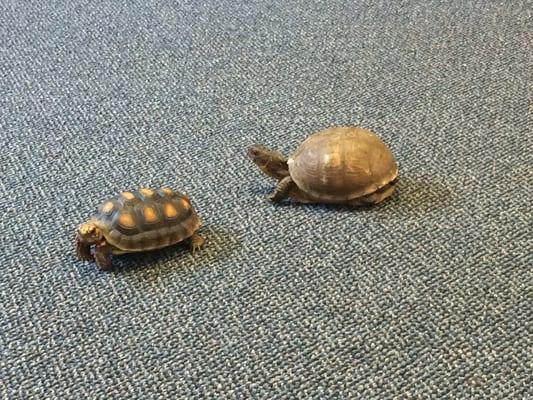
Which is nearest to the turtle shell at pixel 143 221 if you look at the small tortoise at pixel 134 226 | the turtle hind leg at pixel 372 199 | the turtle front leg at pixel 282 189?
the small tortoise at pixel 134 226

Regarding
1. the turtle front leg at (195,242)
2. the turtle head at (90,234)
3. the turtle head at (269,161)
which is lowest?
the turtle front leg at (195,242)

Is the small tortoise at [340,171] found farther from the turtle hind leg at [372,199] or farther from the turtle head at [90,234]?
the turtle head at [90,234]

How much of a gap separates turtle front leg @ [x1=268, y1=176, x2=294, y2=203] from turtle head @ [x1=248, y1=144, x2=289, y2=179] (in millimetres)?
34

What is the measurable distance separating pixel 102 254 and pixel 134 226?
0.25ft

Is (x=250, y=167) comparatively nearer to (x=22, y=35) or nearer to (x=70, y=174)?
(x=70, y=174)

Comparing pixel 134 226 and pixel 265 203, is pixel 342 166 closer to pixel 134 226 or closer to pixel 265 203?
pixel 265 203

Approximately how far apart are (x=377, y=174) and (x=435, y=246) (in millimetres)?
167

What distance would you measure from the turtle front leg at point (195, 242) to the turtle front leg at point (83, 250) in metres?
0.18

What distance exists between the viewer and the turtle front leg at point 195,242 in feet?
4.17

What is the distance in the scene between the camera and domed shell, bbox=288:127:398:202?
4.25ft

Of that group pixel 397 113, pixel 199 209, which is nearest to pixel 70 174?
pixel 199 209

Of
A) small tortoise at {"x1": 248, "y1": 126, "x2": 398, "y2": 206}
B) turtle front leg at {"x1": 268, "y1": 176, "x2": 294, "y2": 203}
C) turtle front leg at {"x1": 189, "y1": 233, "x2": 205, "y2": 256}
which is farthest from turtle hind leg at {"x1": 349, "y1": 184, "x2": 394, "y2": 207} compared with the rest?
turtle front leg at {"x1": 189, "y1": 233, "x2": 205, "y2": 256}

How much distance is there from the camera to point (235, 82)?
1749 millimetres

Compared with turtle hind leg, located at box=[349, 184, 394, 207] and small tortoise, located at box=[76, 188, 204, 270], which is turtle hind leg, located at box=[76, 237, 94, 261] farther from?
turtle hind leg, located at box=[349, 184, 394, 207]
